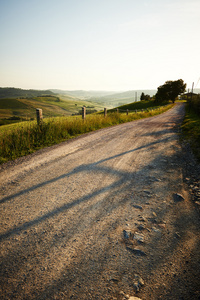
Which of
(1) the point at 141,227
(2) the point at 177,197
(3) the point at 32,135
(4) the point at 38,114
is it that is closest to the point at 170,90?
(4) the point at 38,114

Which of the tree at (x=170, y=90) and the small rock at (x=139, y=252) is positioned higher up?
the tree at (x=170, y=90)

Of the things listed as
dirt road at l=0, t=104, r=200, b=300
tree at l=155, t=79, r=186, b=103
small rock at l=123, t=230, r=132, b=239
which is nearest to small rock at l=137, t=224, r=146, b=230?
dirt road at l=0, t=104, r=200, b=300

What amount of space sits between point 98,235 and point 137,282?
72 cm

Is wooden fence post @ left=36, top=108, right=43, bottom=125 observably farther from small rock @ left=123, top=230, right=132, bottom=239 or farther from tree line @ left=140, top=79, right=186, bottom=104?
tree line @ left=140, top=79, right=186, bottom=104

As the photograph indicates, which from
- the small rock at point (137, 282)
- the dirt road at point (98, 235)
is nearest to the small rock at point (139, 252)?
the dirt road at point (98, 235)

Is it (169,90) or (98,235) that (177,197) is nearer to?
(98,235)

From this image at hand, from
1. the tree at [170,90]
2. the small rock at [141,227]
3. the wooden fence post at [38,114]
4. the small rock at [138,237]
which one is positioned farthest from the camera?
the tree at [170,90]

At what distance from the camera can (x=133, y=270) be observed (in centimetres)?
170

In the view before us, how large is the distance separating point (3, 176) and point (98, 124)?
836 cm

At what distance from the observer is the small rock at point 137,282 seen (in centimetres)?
154

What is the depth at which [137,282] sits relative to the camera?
5.17ft

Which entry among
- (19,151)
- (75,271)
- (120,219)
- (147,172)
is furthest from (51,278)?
(19,151)

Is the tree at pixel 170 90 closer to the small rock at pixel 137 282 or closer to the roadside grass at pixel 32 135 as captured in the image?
the roadside grass at pixel 32 135

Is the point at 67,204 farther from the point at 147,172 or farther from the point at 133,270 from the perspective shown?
the point at 147,172
